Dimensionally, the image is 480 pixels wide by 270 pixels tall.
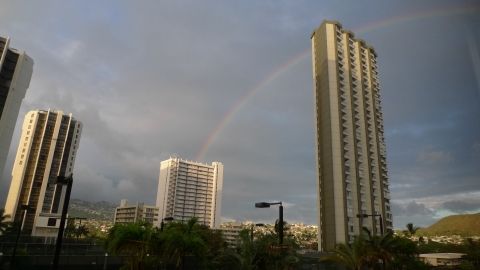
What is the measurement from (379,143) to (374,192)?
15.9 meters

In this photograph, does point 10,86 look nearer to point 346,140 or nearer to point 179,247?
point 179,247

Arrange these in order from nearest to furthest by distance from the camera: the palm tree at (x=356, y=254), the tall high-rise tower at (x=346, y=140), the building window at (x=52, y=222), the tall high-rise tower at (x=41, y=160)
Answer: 1. the palm tree at (x=356, y=254)
2. the tall high-rise tower at (x=346, y=140)
3. the building window at (x=52, y=222)
4. the tall high-rise tower at (x=41, y=160)

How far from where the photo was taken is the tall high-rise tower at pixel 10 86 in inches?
3194

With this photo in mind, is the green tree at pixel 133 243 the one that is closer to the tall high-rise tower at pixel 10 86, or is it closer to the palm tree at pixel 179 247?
the palm tree at pixel 179 247

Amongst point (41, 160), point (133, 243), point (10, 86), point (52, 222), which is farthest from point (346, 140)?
point (41, 160)

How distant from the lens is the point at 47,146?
14562 centimetres

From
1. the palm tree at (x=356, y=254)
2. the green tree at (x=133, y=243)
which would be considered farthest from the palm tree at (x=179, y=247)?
the palm tree at (x=356, y=254)

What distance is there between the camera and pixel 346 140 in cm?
9738

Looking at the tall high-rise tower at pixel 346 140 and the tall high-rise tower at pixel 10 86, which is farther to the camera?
the tall high-rise tower at pixel 346 140

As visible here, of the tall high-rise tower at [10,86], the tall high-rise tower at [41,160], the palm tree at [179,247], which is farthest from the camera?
the tall high-rise tower at [41,160]

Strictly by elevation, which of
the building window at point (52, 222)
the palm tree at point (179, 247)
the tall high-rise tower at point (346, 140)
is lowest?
the palm tree at point (179, 247)

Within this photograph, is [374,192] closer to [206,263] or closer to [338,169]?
[338,169]

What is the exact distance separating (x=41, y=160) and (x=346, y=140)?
113339 millimetres

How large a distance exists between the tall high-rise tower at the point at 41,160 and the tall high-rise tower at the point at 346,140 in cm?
9656
